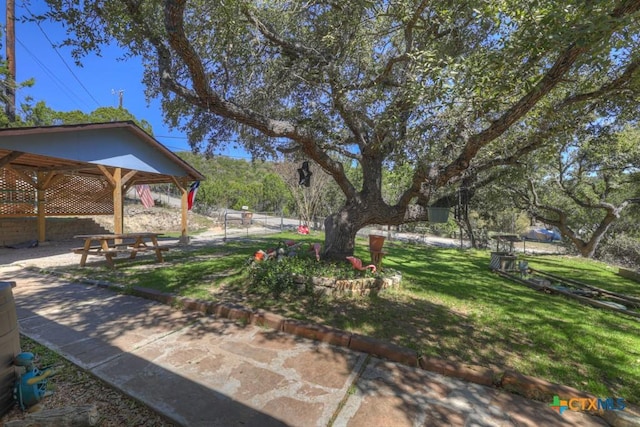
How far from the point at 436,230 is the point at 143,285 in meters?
22.5

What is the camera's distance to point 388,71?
5043 mm

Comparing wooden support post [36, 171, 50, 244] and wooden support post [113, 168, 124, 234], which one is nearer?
wooden support post [113, 168, 124, 234]

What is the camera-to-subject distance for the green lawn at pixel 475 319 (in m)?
2.90

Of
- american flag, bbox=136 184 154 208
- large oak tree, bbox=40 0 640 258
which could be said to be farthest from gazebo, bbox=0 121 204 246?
large oak tree, bbox=40 0 640 258

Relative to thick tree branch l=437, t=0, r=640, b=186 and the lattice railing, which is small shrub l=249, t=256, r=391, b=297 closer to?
thick tree branch l=437, t=0, r=640, b=186

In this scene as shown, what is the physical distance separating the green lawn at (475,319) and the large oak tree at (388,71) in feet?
5.72

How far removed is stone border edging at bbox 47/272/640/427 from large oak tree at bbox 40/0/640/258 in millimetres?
2526

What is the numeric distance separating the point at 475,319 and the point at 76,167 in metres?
11.0

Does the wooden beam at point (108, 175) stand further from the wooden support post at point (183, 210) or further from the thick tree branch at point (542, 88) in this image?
A: the thick tree branch at point (542, 88)

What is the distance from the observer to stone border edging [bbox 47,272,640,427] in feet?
7.89

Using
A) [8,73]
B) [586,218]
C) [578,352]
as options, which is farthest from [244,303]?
[586,218]

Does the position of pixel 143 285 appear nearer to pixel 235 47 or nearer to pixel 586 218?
pixel 235 47

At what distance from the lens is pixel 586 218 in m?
16.2

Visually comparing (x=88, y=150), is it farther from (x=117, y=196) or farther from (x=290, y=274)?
(x=290, y=274)
